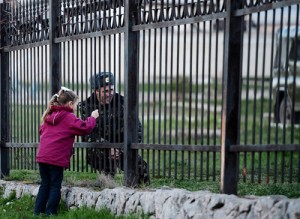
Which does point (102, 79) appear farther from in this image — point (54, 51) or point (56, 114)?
point (54, 51)

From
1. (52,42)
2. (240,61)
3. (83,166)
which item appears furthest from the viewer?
(52,42)

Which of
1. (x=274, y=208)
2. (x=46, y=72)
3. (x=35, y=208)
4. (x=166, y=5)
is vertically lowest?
(x=35, y=208)

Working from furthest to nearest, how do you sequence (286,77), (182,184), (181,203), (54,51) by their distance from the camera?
(54,51), (182,184), (181,203), (286,77)

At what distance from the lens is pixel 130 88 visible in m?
6.95

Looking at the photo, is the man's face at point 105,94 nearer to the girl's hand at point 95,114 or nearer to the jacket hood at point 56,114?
the girl's hand at point 95,114

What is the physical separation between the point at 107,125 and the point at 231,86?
219cm

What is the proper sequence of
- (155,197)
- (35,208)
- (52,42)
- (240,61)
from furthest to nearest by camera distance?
1. (52,42)
2. (35,208)
3. (155,197)
4. (240,61)

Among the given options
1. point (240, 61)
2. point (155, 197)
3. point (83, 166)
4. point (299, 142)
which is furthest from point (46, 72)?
point (299, 142)

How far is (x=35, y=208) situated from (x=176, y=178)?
1708mm

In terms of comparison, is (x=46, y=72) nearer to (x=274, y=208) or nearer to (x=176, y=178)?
(x=176, y=178)

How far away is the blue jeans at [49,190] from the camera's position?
7270mm

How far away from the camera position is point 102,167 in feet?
24.9

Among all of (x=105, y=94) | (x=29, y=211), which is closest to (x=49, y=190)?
(x=29, y=211)

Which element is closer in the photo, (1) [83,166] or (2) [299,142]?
(2) [299,142]
